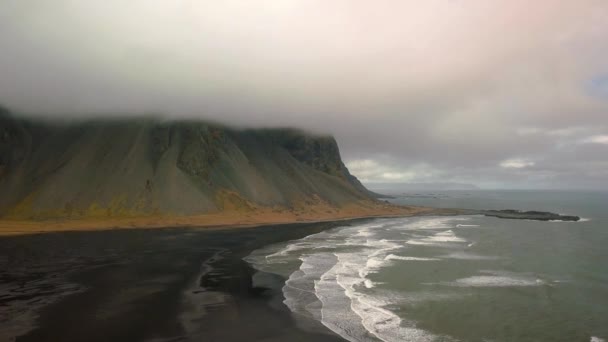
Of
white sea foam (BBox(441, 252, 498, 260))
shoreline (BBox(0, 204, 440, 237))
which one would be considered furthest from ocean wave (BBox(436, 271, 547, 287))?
shoreline (BBox(0, 204, 440, 237))

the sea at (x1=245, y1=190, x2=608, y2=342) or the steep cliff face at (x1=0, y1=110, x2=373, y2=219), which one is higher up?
the steep cliff face at (x1=0, y1=110, x2=373, y2=219)

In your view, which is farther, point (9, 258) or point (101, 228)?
point (101, 228)

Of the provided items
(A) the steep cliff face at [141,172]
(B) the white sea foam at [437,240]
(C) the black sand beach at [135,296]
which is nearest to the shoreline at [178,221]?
(A) the steep cliff face at [141,172]

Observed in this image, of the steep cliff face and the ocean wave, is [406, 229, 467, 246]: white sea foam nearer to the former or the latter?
the ocean wave

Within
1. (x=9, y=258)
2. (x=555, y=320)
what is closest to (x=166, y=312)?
(x=555, y=320)

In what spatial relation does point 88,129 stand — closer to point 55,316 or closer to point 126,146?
point 126,146

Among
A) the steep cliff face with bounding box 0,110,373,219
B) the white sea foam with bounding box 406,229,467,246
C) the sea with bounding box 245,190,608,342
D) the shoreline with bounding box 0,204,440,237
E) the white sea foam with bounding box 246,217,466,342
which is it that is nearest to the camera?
the white sea foam with bounding box 246,217,466,342

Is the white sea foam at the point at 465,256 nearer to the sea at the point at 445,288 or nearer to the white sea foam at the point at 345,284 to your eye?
the sea at the point at 445,288
